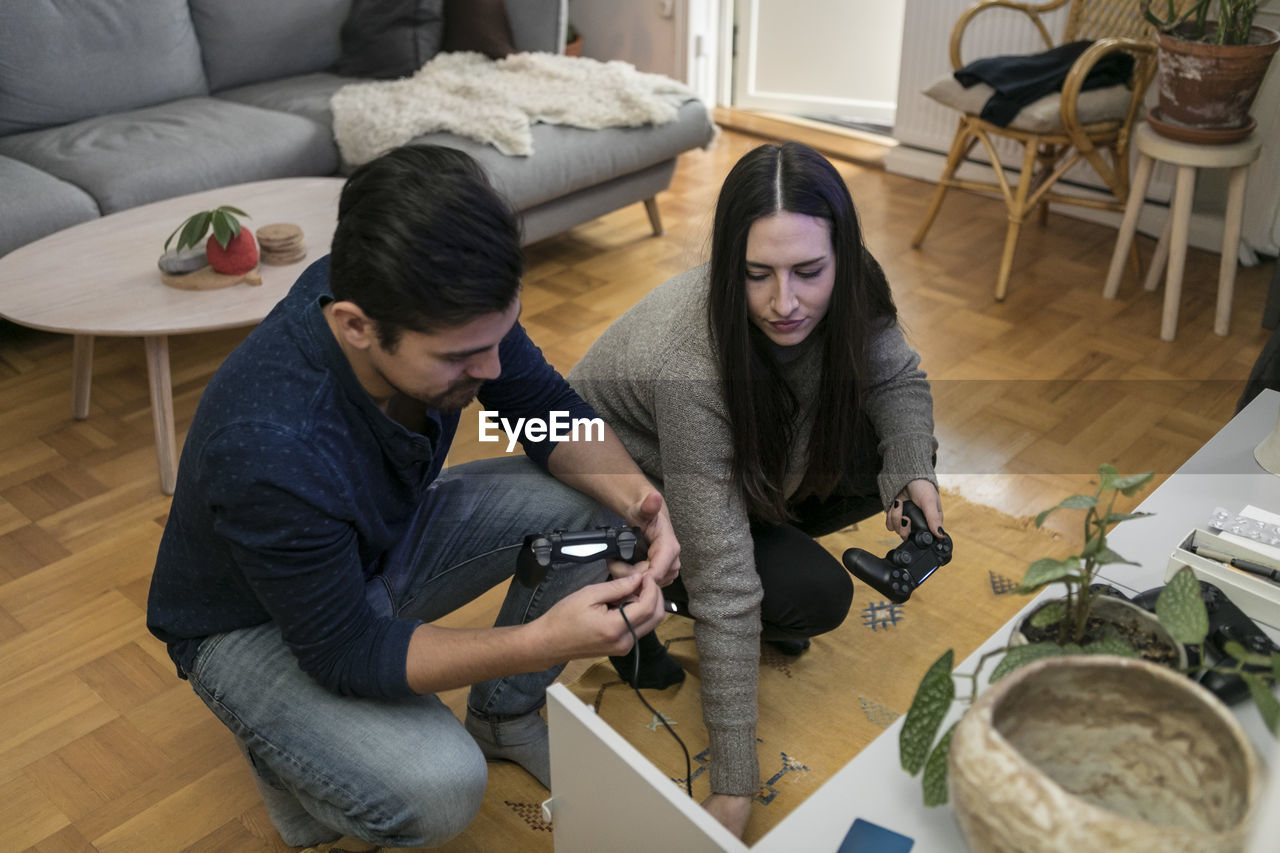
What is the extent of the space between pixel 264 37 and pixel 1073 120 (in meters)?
2.26

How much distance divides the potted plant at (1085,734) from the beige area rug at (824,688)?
674mm

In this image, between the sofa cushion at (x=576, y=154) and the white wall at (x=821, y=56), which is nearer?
the sofa cushion at (x=576, y=154)

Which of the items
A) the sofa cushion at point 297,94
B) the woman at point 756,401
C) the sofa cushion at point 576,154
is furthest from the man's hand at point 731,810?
the sofa cushion at point 297,94

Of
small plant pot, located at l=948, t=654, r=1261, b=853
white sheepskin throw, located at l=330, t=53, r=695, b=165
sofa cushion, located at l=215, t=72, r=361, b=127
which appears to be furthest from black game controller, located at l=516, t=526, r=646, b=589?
sofa cushion, located at l=215, t=72, r=361, b=127

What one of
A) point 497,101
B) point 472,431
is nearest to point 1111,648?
point 472,431

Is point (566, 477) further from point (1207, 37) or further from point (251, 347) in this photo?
point (1207, 37)

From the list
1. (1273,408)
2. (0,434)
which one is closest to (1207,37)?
(1273,408)

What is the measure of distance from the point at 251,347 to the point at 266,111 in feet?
6.76

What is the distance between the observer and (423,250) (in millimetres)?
991

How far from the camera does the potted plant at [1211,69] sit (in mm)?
2279

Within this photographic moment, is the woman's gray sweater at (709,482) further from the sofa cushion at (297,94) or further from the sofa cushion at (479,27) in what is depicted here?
the sofa cushion at (479,27)

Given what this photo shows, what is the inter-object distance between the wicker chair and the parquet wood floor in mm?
201

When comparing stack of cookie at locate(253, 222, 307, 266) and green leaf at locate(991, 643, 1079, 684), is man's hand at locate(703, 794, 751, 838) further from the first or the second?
stack of cookie at locate(253, 222, 307, 266)

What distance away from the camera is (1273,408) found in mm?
1489
